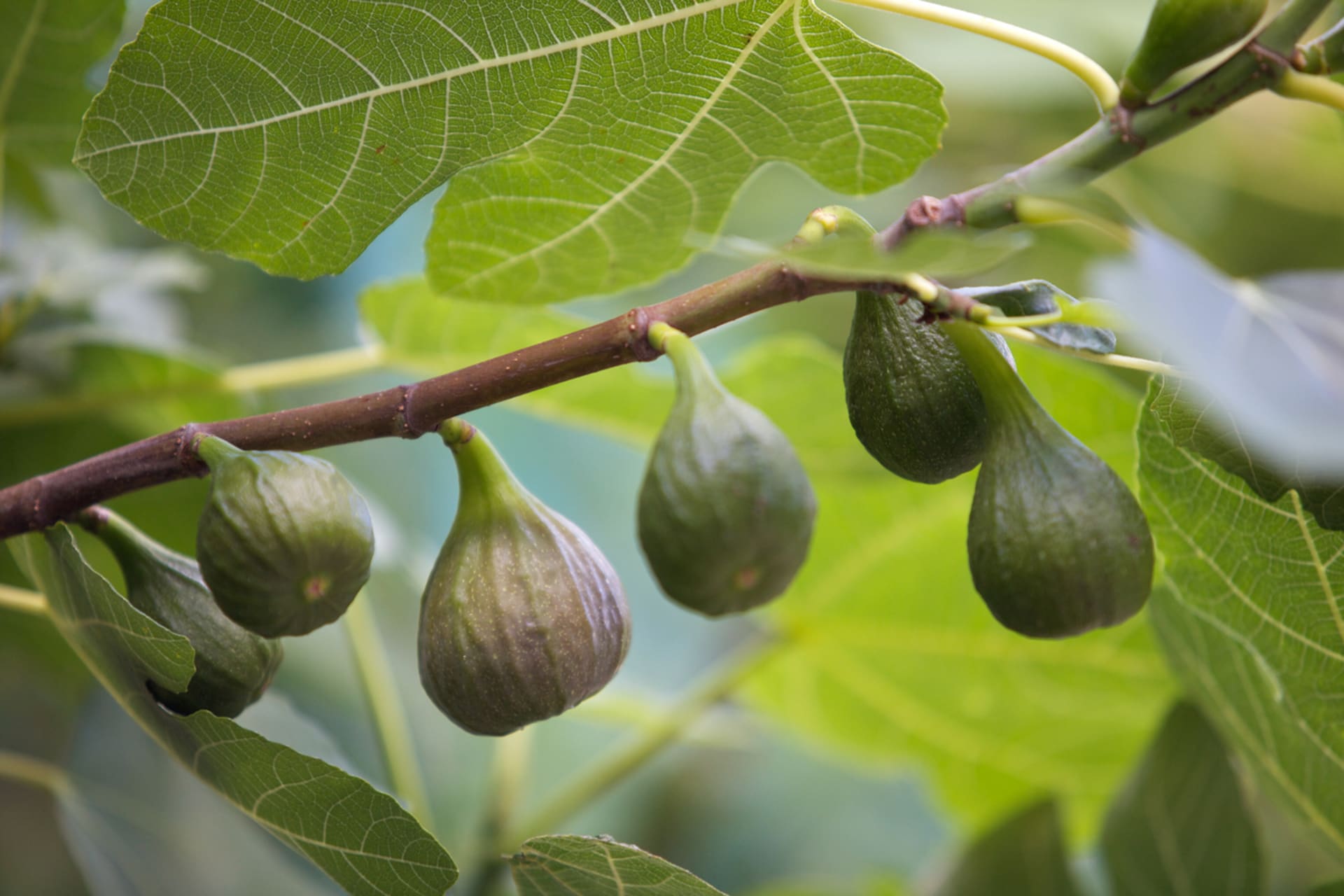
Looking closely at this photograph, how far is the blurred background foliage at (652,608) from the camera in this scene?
141 cm

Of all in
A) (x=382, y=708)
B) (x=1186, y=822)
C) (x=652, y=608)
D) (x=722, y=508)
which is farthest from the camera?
A: (x=652, y=608)

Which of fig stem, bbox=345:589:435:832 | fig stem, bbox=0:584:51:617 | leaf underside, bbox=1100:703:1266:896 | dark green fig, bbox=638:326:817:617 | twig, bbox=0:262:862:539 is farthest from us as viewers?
fig stem, bbox=345:589:435:832

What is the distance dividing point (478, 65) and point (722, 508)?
1.34 feet

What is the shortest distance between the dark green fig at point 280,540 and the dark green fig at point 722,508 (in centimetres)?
20

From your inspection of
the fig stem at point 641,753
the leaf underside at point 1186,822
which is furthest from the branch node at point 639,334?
the fig stem at point 641,753

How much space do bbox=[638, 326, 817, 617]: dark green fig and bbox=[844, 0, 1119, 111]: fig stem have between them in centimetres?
33

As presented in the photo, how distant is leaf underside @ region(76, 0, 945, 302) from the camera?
80cm

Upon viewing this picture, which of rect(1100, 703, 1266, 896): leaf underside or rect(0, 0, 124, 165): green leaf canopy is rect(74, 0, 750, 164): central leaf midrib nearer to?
rect(0, 0, 124, 165): green leaf canopy

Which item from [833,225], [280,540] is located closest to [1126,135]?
[833,225]

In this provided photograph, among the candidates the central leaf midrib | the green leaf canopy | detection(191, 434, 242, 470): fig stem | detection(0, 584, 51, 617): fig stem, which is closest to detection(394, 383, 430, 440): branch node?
detection(191, 434, 242, 470): fig stem

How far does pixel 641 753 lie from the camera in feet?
5.19

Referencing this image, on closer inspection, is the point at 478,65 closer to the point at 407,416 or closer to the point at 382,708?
the point at 407,416

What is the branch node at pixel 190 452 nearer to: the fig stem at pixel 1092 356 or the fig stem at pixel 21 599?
the fig stem at pixel 21 599

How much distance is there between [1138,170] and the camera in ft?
8.87
